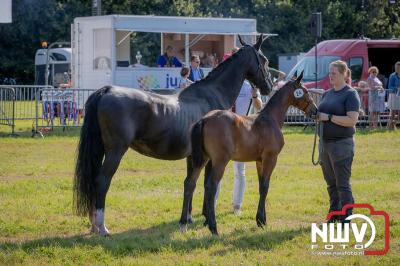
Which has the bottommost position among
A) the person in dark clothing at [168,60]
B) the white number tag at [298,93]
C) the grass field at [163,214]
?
the grass field at [163,214]

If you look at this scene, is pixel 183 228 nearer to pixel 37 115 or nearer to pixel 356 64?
pixel 37 115

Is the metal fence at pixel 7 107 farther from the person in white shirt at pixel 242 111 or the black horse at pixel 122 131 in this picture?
the black horse at pixel 122 131

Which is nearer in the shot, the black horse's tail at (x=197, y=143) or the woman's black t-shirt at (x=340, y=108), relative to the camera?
the black horse's tail at (x=197, y=143)

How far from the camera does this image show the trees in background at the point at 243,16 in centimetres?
4575

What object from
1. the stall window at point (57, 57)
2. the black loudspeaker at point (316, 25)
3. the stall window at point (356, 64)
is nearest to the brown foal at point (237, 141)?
the black loudspeaker at point (316, 25)

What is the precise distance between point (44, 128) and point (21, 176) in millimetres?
7693

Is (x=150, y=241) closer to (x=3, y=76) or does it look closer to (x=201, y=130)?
(x=201, y=130)

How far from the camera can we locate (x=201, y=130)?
9430mm

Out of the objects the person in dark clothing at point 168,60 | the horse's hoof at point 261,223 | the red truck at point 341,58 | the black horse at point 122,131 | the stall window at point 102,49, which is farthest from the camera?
the red truck at point 341,58

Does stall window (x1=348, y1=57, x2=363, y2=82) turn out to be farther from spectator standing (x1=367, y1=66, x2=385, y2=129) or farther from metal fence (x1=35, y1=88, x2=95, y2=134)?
metal fence (x1=35, y1=88, x2=95, y2=134)

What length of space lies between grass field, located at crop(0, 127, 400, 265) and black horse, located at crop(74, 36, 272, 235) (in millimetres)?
550

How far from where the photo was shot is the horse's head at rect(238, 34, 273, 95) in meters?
11.1

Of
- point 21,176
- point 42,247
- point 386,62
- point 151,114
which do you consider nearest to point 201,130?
point 151,114

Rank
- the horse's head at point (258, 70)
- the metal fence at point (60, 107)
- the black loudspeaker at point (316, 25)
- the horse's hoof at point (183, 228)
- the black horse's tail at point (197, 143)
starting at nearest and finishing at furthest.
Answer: the black horse's tail at point (197, 143)
the horse's hoof at point (183, 228)
the horse's head at point (258, 70)
the metal fence at point (60, 107)
the black loudspeaker at point (316, 25)
